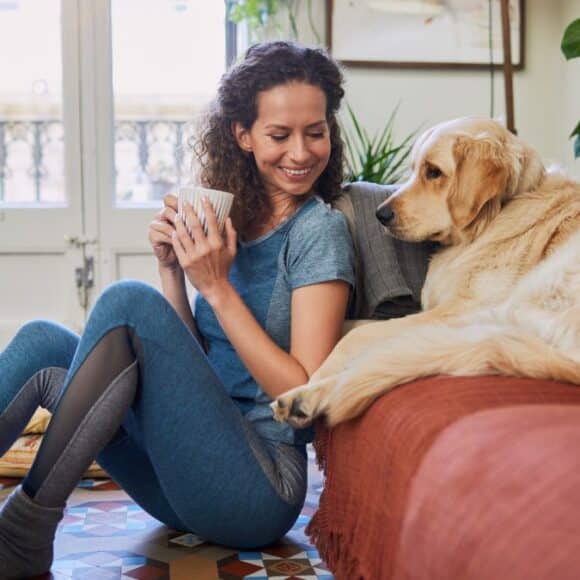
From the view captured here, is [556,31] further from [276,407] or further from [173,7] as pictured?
[276,407]

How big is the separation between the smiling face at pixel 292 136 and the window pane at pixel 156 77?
6.85 ft

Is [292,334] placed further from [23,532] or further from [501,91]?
[501,91]

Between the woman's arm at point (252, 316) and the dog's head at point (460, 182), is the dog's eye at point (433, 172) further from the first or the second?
the woman's arm at point (252, 316)

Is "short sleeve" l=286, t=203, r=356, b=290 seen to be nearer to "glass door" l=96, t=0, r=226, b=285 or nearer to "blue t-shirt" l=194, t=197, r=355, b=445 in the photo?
"blue t-shirt" l=194, t=197, r=355, b=445

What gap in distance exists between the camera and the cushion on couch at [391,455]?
93 cm

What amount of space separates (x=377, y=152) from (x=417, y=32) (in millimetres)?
690

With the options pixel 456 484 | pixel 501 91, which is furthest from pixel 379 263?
pixel 501 91

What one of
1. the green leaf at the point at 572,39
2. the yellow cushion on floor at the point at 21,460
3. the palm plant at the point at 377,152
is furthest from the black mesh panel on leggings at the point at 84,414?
the palm plant at the point at 377,152

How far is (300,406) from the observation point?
4.06 feet

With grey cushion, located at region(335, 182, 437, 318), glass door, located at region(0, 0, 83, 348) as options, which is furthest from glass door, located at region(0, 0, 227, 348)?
grey cushion, located at region(335, 182, 437, 318)

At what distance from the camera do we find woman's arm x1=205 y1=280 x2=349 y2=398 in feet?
4.82

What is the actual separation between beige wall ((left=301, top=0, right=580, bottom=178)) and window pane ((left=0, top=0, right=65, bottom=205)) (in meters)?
0.98

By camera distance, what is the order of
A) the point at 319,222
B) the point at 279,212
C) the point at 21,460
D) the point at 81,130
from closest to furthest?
the point at 319,222 < the point at 279,212 < the point at 21,460 < the point at 81,130

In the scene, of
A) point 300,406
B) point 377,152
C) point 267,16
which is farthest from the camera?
point 267,16
